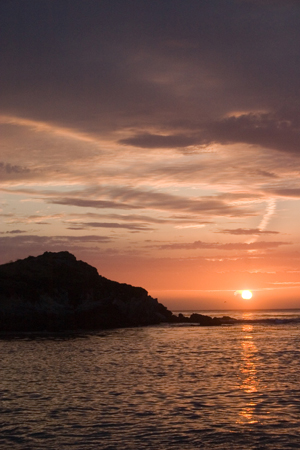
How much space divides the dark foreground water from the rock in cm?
4700

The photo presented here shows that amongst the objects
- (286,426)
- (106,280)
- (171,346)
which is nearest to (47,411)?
(286,426)

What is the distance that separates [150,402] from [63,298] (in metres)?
79.4

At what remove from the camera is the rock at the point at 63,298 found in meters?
95.2

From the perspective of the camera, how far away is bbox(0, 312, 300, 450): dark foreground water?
64.5 feet

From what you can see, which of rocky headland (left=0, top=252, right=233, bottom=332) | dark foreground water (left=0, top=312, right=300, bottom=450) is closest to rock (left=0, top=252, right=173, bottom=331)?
rocky headland (left=0, top=252, right=233, bottom=332)

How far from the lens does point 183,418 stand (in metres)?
22.8

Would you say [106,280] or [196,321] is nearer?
[106,280]

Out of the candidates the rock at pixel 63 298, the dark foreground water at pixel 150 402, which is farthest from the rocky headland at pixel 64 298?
the dark foreground water at pixel 150 402

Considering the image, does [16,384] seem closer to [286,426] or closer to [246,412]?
[246,412]

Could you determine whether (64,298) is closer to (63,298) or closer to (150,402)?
(63,298)

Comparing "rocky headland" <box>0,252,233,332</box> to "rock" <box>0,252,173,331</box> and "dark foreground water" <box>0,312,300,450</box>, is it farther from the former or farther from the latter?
"dark foreground water" <box>0,312,300,450</box>

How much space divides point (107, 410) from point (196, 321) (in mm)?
110986

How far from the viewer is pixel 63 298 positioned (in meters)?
103

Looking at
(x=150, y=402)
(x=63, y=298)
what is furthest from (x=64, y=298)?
(x=150, y=402)
